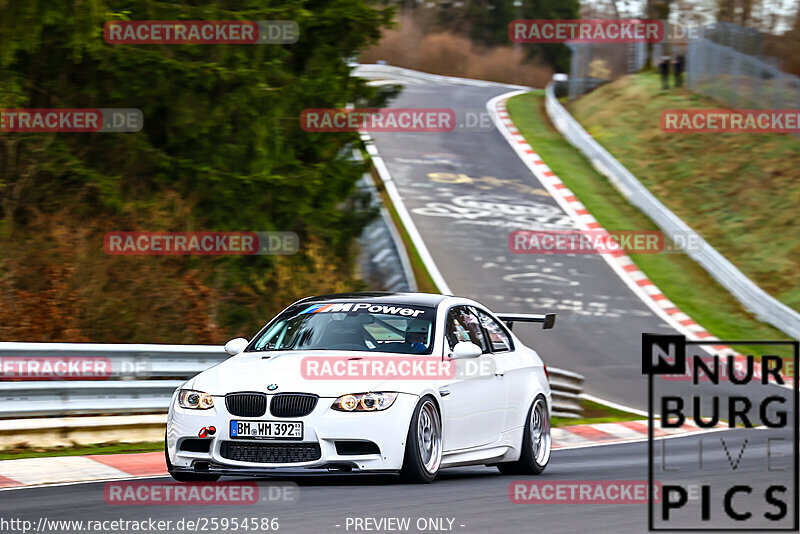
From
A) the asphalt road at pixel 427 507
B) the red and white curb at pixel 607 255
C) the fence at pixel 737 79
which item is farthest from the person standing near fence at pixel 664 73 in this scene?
the asphalt road at pixel 427 507

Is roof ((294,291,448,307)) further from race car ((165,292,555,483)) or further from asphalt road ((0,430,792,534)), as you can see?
asphalt road ((0,430,792,534))

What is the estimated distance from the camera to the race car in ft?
27.9

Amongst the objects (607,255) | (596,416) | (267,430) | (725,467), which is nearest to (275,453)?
(267,430)

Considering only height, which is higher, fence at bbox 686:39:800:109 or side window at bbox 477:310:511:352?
side window at bbox 477:310:511:352

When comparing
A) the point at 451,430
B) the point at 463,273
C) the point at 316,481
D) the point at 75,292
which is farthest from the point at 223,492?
the point at 463,273

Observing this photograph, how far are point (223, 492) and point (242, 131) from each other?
1008 centimetres

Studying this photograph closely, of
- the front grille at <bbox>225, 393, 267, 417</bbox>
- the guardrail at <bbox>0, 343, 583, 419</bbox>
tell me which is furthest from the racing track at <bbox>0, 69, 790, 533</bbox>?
the guardrail at <bbox>0, 343, 583, 419</bbox>

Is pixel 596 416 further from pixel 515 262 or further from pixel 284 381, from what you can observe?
pixel 284 381

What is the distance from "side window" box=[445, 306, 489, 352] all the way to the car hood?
0.89 meters

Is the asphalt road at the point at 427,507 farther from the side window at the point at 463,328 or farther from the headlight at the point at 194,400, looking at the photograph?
the side window at the point at 463,328

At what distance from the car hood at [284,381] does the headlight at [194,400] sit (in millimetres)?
37

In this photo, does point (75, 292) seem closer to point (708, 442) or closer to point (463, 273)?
point (708, 442)

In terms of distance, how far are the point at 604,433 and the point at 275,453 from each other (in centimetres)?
870

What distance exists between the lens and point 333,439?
846 cm
